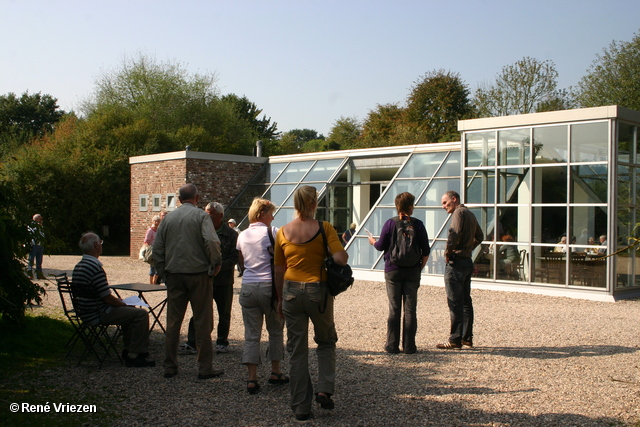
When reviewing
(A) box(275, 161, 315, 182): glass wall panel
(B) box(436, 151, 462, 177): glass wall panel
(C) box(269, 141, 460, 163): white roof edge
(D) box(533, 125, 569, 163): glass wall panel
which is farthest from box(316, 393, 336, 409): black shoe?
(A) box(275, 161, 315, 182): glass wall panel

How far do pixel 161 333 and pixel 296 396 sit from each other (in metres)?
3.88

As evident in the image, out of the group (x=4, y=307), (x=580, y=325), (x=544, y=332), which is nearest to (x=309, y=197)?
(x=4, y=307)

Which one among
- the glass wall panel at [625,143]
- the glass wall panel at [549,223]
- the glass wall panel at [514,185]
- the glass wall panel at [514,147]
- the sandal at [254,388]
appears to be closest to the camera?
the sandal at [254,388]

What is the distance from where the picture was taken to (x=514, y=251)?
41.8 feet

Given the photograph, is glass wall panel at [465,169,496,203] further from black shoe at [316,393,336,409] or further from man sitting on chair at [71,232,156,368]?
black shoe at [316,393,336,409]

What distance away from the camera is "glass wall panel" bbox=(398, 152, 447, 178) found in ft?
51.8

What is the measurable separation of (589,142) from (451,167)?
3878 millimetres

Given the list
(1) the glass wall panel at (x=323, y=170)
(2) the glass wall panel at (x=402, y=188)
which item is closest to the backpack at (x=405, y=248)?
(2) the glass wall panel at (x=402, y=188)

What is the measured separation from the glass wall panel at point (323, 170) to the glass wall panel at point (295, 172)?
0.28m

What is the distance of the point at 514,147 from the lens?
13070 mm

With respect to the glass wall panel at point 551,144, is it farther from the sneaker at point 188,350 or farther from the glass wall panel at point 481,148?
the sneaker at point 188,350

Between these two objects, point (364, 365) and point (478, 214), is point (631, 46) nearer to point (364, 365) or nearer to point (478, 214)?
point (478, 214)

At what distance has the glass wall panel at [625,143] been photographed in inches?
473

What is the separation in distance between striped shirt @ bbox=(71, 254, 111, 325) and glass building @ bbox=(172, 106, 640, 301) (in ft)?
29.6
